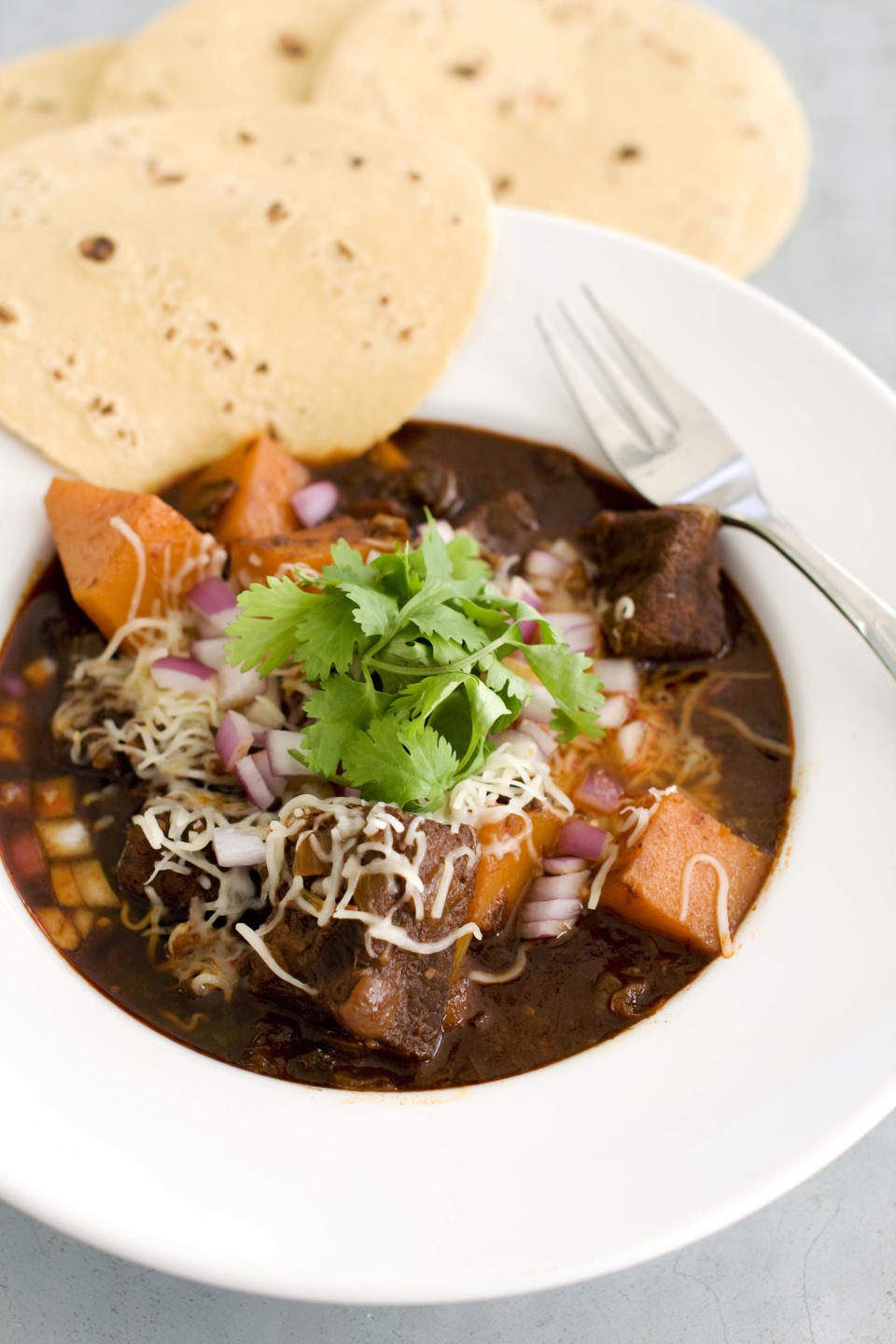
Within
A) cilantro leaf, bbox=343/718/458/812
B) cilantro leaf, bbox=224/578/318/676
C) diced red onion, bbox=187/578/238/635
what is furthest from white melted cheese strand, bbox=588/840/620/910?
diced red onion, bbox=187/578/238/635

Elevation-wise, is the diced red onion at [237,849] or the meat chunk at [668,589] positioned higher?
the meat chunk at [668,589]

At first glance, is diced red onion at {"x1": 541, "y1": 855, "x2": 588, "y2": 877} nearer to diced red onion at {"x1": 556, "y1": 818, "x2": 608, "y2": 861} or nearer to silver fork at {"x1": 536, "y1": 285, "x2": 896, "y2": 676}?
diced red onion at {"x1": 556, "y1": 818, "x2": 608, "y2": 861}

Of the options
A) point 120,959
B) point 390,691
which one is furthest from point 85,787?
point 390,691

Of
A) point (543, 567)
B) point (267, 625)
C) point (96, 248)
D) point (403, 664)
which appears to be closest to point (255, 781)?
point (267, 625)

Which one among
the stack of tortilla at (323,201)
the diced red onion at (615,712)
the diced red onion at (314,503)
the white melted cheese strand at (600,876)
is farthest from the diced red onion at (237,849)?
the stack of tortilla at (323,201)

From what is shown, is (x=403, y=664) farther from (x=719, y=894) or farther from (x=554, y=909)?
(x=719, y=894)

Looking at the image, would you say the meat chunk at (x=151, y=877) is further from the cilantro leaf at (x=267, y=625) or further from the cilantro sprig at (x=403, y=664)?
the cilantro leaf at (x=267, y=625)

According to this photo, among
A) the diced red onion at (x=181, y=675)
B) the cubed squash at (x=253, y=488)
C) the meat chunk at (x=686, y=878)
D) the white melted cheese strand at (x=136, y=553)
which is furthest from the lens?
the cubed squash at (x=253, y=488)
